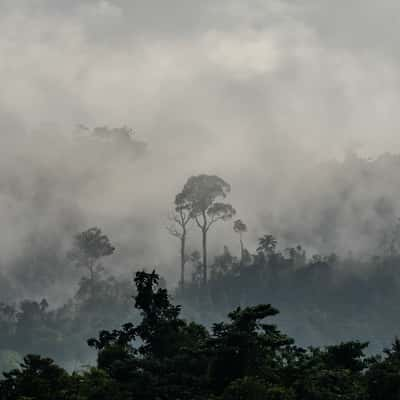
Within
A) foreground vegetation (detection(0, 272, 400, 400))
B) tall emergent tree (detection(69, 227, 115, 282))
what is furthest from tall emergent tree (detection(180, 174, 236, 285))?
foreground vegetation (detection(0, 272, 400, 400))

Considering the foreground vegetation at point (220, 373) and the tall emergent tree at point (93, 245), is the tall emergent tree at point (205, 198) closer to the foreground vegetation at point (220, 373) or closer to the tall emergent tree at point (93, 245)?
the tall emergent tree at point (93, 245)

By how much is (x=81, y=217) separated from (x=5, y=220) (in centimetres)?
1679

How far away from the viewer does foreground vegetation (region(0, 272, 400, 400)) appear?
29875mm

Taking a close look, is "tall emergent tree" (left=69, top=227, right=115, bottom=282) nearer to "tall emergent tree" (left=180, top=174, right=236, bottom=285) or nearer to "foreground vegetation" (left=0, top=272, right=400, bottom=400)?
"tall emergent tree" (left=180, top=174, right=236, bottom=285)

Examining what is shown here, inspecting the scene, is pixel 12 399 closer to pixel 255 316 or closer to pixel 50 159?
pixel 255 316

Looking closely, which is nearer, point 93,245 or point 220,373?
point 220,373

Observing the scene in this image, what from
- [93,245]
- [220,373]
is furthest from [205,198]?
[220,373]

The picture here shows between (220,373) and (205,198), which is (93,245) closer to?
(205,198)

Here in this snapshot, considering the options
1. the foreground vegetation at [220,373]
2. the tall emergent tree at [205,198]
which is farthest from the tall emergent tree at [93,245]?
the foreground vegetation at [220,373]

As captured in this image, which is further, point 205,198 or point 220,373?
point 205,198

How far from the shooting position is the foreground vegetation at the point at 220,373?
2988cm

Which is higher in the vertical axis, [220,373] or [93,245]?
[93,245]

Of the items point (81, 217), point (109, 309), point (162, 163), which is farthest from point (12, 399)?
point (162, 163)

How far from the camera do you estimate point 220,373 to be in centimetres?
3350
